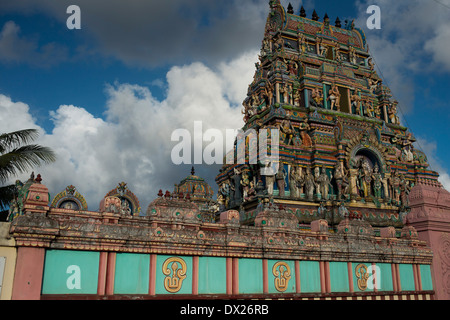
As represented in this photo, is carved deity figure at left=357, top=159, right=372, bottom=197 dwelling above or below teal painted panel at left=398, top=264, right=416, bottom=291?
above

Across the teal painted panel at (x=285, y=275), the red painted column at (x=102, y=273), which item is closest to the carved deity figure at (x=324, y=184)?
the teal painted panel at (x=285, y=275)

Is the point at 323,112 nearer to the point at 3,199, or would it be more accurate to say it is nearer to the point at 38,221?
the point at 3,199

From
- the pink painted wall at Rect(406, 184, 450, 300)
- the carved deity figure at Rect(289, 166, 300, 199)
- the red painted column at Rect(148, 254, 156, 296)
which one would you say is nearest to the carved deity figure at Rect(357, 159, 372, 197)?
the carved deity figure at Rect(289, 166, 300, 199)

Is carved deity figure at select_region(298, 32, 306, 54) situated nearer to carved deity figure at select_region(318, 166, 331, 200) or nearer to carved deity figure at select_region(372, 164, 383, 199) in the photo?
carved deity figure at select_region(372, 164, 383, 199)

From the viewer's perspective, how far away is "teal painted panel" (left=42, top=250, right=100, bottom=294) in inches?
422

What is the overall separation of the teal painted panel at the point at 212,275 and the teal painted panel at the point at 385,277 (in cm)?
729

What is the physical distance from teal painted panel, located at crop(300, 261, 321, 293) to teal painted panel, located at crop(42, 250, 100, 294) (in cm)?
743

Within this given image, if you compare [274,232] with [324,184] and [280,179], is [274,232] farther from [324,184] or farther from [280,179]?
[324,184]

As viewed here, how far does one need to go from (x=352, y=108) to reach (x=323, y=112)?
468cm

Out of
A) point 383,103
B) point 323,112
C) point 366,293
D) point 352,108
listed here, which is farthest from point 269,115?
point 366,293

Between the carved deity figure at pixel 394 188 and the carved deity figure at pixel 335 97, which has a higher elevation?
the carved deity figure at pixel 335 97

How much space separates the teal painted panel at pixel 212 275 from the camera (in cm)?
1277

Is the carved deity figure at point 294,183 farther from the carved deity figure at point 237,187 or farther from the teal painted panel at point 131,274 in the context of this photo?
the teal painted panel at point 131,274
